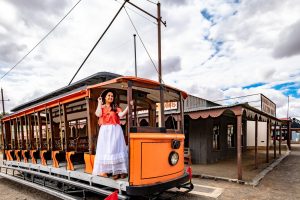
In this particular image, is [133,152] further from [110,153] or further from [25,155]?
[25,155]

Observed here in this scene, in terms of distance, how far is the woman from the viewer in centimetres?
408

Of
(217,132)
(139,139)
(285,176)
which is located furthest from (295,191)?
(217,132)

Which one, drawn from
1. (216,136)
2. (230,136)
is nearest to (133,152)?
(216,136)

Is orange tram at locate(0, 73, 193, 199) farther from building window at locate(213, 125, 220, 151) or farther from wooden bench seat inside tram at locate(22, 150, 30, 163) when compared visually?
building window at locate(213, 125, 220, 151)

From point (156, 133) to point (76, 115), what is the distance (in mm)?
3973

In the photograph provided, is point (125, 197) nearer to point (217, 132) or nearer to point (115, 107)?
point (115, 107)

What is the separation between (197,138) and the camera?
11242 mm

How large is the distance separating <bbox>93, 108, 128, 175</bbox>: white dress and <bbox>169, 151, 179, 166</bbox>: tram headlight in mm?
838

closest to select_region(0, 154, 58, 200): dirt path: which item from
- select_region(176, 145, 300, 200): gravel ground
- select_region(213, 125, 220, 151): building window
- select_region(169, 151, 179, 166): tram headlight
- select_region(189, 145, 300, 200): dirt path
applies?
select_region(169, 151, 179, 166): tram headlight

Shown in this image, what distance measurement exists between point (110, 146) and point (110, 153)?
4.9 inches

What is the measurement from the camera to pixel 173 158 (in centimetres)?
428

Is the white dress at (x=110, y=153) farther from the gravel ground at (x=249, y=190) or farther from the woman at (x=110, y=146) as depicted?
the gravel ground at (x=249, y=190)

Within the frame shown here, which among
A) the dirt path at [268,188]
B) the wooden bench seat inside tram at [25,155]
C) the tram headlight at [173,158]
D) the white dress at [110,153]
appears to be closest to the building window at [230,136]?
the dirt path at [268,188]

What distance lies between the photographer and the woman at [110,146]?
408 cm
